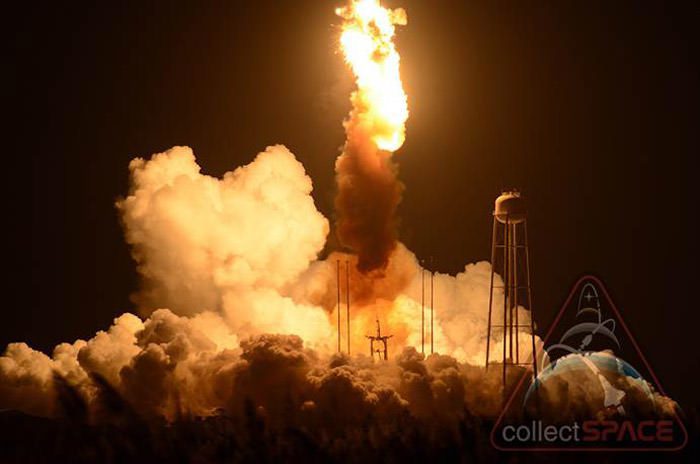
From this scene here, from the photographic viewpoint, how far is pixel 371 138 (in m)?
80.2

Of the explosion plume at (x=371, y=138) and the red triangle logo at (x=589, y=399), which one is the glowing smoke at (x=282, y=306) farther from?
the red triangle logo at (x=589, y=399)

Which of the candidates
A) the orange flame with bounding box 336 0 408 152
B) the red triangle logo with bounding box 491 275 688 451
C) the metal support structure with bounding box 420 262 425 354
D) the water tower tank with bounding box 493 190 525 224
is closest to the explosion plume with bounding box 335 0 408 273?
the orange flame with bounding box 336 0 408 152

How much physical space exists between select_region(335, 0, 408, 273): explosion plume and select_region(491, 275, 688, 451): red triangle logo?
1086cm

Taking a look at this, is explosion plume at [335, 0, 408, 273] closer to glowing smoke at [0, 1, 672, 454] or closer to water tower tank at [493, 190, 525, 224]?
glowing smoke at [0, 1, 672, 454]

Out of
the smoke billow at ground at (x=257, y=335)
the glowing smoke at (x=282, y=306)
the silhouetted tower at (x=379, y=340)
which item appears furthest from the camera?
the silhouetted tower at (x=379, y=340)

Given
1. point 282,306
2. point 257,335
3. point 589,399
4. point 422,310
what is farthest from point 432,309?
point 589,399

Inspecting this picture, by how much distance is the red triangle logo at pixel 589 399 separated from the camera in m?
62.1

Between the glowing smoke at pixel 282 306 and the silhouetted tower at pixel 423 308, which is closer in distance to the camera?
the glowing smoke at pixel 282 306

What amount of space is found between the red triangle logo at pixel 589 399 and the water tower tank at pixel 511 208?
7.54 m

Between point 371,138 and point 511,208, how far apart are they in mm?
9907

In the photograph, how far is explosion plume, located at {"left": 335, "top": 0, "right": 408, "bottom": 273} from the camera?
79625 millimetres

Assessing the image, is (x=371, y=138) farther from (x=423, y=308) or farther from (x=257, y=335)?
(x=257, y=335)

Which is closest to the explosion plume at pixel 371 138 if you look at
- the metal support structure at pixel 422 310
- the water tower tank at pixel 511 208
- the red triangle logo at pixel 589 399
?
the metal support structure at pixel 422 310

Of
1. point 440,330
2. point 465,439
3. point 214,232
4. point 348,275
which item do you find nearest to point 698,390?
point 440,330
